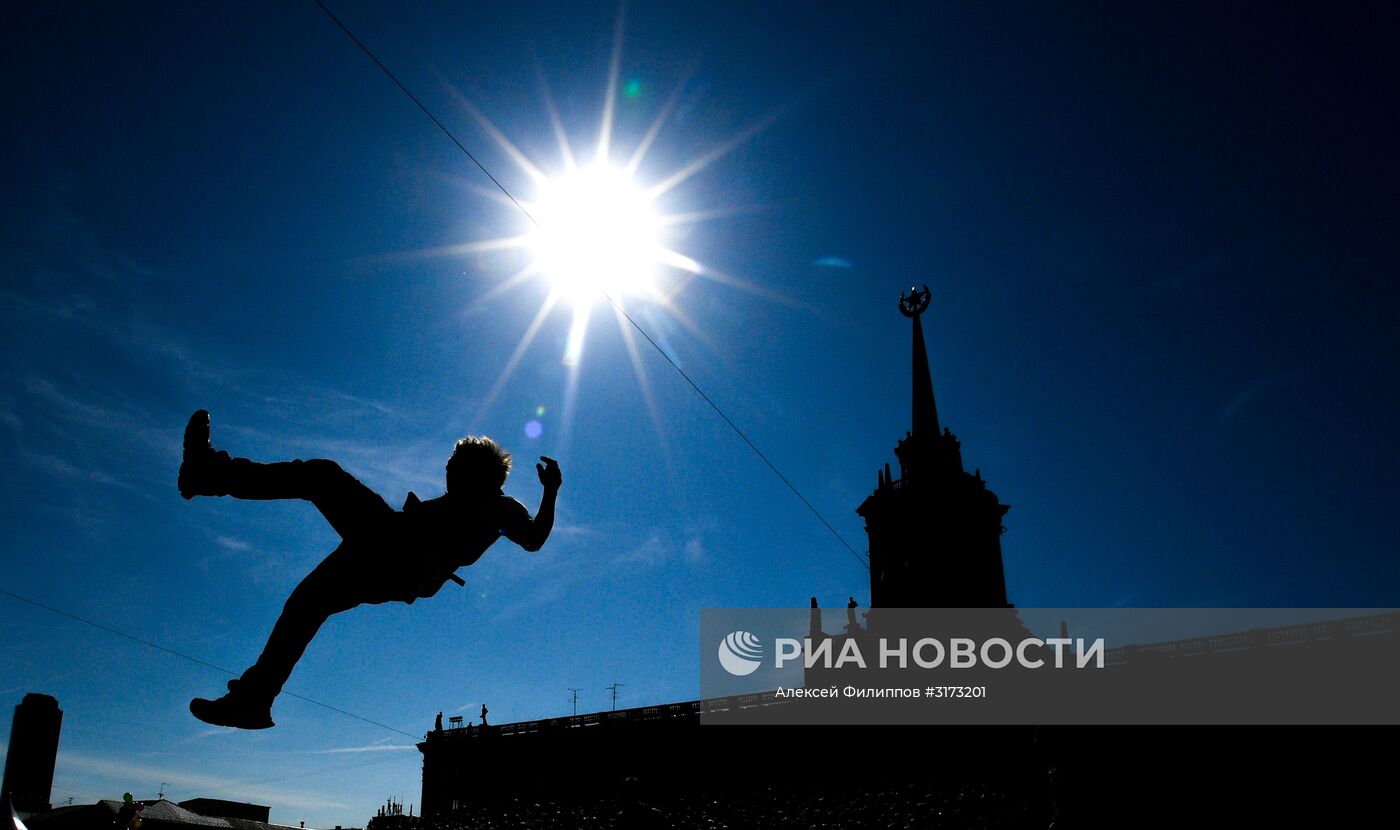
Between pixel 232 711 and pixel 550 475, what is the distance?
59.6 inches

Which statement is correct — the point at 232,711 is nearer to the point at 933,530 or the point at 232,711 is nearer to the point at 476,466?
the point at 476,466

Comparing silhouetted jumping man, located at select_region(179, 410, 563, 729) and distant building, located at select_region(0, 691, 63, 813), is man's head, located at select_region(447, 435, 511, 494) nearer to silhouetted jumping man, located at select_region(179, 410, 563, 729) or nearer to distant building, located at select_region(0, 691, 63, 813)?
silhouetted jumping man, located at select_region(179, 410, 563, 729)

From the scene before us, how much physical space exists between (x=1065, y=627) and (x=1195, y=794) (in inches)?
349

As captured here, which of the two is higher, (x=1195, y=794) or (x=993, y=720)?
(x=993, y=720)

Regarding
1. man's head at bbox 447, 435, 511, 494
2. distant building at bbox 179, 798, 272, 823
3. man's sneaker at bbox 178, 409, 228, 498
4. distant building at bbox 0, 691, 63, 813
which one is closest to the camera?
distant building at bbox 0, 691, 63, 813

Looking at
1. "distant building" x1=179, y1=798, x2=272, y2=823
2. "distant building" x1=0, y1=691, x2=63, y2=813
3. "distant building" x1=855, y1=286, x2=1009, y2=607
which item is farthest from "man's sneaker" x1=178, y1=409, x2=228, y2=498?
"distant building" x1=179, y1=798, x2=272, y2=823

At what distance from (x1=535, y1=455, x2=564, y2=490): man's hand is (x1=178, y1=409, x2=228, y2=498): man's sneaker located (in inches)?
47.4

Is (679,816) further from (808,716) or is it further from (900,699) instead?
(900,699)

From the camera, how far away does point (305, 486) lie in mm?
3023

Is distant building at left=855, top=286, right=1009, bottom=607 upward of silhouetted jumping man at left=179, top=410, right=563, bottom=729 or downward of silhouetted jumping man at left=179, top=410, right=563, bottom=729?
upward

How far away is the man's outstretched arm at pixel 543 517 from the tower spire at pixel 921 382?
1330 inches

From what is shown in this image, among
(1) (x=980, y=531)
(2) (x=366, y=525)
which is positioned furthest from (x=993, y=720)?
(2) (x=366, y=525)

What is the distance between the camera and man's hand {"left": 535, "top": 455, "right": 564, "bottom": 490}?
3342mm

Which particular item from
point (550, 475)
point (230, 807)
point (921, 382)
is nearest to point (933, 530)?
point (921, 382)
